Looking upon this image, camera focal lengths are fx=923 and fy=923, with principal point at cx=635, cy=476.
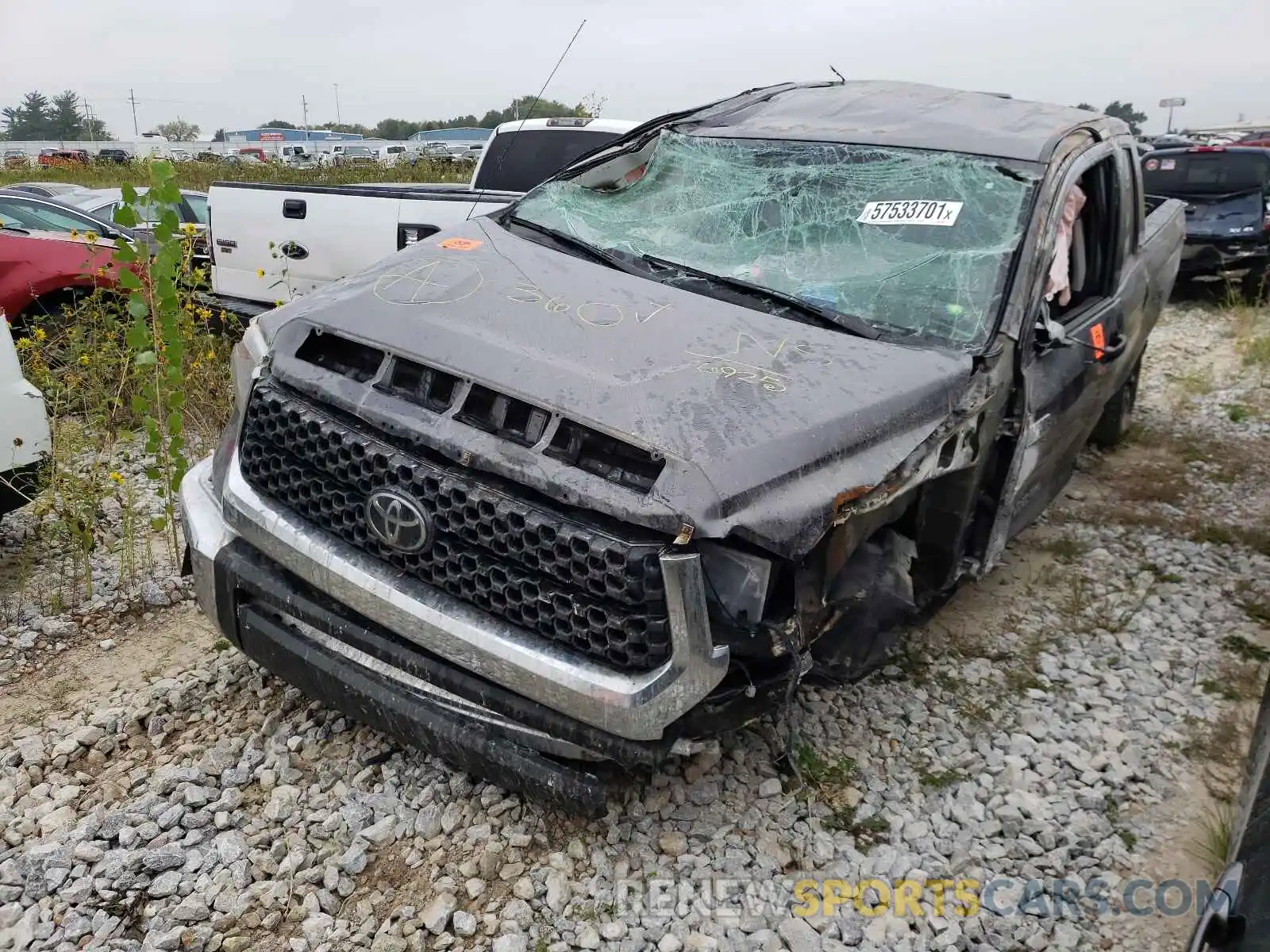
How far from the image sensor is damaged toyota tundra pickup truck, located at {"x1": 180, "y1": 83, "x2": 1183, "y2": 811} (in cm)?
223

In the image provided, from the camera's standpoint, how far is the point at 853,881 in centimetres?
258

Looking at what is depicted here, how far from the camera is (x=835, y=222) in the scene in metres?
3.34

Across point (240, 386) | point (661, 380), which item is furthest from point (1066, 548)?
point (240, 386)

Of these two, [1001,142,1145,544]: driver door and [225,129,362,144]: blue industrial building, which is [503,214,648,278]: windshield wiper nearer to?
[1001,142,1145,544]: driver door

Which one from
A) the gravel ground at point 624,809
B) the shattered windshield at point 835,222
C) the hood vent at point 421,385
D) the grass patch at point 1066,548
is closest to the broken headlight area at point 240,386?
the hood vent at point 421,385

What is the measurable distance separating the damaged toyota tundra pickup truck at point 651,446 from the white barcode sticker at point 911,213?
0.4 inches

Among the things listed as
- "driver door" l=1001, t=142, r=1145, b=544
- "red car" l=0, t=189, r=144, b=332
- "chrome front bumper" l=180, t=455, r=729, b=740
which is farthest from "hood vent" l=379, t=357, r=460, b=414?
"red car" l=0, t=189, r=144, b=332

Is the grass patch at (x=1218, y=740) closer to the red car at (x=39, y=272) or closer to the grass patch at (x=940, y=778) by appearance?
the grass patch at (x=940, y=778)

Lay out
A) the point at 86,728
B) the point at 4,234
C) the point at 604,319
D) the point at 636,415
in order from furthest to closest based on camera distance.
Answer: the point at 4,234
the point at 86,728
the point at 604,319
the point at 636,415

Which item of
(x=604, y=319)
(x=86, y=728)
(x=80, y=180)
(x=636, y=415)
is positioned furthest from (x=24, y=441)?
(x=80, y=180)

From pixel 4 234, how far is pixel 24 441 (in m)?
3.60

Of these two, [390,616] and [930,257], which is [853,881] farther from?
[930,257]

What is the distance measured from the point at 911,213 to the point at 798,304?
2.07ft

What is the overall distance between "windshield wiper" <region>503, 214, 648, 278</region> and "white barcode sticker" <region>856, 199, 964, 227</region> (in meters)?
0.85
